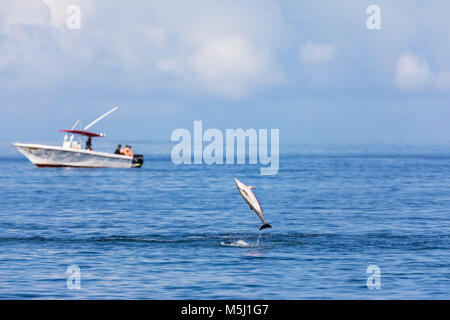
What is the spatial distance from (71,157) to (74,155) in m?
1.15

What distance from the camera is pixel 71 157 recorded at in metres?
100

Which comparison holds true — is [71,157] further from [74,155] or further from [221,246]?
[221,246]

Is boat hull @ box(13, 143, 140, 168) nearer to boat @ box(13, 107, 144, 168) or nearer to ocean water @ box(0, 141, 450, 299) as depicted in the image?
boat @ box(13, 107, 144, 168)

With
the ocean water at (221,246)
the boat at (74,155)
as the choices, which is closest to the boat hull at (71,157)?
the boat at (74,155)

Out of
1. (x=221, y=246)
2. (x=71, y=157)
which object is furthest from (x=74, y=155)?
(x=221, y=246)

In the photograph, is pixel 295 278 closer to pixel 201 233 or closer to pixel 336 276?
pixel 336 276

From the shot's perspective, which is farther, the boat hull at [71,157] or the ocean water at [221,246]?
the boat hull at [71,157]

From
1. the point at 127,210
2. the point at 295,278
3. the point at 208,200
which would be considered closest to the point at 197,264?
the point at 295,278

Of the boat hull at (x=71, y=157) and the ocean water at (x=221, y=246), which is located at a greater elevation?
the boat hull at (x=71, y=157)

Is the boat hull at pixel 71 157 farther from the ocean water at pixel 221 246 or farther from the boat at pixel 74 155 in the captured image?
the ocean water at pixel 221 246

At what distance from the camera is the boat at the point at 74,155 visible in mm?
98062

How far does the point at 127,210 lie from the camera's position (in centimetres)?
5759

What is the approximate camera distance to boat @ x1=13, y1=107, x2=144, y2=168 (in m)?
98.1
